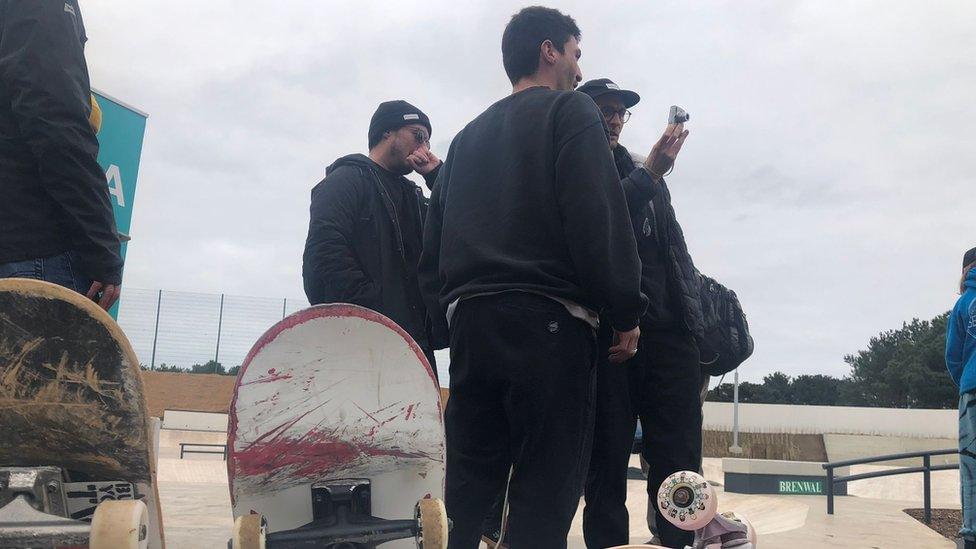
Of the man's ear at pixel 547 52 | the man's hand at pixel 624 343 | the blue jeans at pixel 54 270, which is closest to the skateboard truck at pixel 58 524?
the blue jeans at pixel 54 270

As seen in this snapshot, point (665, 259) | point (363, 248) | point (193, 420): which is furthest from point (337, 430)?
point (193, 420)

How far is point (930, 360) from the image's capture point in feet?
166

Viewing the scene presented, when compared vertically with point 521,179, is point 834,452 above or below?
below

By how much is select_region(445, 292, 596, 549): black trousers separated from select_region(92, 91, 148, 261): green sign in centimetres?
316

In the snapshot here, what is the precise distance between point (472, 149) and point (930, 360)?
187ft

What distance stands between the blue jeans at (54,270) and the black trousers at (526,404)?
1160mm

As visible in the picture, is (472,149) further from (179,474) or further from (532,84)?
(179,474)

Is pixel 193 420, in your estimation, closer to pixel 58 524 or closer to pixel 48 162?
pixel 48 162

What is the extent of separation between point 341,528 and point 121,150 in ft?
11.8

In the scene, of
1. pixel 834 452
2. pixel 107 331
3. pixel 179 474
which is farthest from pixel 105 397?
pixel 834 452

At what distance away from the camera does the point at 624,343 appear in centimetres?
241

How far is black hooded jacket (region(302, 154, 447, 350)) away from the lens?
3094 mm

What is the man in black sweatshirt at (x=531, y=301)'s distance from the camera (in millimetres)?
2129

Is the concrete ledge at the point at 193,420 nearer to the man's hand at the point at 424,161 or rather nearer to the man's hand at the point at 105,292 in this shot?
the man's hand at the point at 424,161
